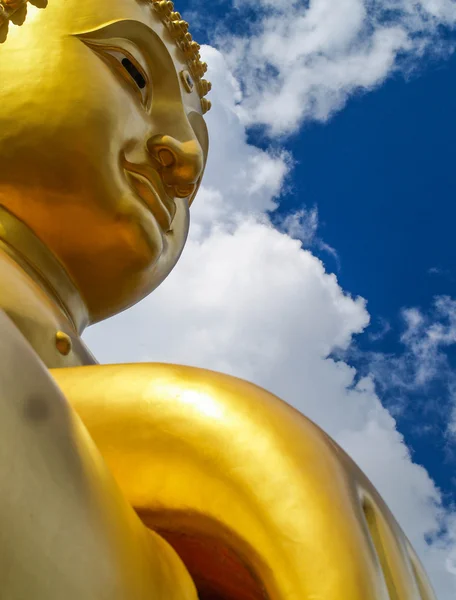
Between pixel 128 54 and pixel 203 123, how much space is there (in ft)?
1.90

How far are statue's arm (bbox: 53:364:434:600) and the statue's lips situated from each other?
39.4 inches

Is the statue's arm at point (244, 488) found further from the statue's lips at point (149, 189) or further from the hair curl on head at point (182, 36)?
the hair curl on head at point (182, 36)

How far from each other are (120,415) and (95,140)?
1.14 metres

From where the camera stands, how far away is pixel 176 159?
8.44ft

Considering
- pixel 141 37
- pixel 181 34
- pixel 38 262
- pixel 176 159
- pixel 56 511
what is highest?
pixel 181 34

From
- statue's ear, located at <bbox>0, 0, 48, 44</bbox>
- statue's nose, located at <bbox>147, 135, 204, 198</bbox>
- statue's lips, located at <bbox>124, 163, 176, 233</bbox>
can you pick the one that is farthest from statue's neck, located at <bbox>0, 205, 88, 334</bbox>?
statue's ear, located at <bbox>0, 0, 48, 44</bbox>

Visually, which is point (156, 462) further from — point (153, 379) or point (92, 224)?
point (92, 224)

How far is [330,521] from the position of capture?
4.42ft

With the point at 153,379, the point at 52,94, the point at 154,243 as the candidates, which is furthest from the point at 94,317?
the point at 153,379

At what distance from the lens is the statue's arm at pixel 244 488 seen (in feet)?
4.34

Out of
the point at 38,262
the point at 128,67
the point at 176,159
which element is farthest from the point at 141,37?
the point at 38,262

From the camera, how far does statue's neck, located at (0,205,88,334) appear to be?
247 cm

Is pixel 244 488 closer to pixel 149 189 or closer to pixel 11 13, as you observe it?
pixel 149 189

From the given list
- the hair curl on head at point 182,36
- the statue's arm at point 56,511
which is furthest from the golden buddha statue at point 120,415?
the hair curl on head at point 182,36
